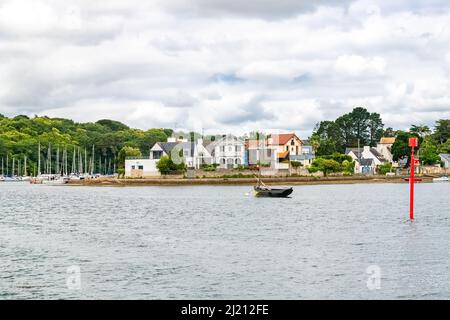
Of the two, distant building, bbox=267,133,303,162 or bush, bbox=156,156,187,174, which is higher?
distant building, bbox=267,133,303,162

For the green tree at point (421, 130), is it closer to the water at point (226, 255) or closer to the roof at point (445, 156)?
the roof at point (445, 156)

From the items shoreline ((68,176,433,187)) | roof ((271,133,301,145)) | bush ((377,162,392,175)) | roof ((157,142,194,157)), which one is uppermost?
roof ((271,133,301,145))

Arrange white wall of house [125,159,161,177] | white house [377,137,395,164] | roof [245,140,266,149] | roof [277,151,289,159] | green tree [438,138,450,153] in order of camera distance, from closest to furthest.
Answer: white wall of house [125,159,161,177], roof [245,140,266,149], roof [277,151,289,159], white house [377,137,395,164], green tree [438,138,450,153]

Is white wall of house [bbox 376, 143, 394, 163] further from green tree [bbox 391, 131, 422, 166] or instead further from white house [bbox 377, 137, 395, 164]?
green tree [bbox 391, 131, 422, 166]

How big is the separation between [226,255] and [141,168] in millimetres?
95447

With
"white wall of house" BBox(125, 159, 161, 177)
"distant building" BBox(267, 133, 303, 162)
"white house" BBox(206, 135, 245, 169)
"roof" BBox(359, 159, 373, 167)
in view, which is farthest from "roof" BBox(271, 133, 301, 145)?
"white wall of house" BBox(125, 159, 161, 177)

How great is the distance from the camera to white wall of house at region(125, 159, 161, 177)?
124750 millimetres

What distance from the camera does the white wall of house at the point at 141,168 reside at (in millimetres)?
124750

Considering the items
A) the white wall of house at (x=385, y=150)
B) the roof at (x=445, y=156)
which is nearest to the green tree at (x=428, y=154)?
the roof at (x=445, y=156)

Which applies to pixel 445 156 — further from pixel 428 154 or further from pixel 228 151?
pixel 228 151

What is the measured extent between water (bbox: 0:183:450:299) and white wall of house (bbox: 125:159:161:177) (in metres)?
64.0

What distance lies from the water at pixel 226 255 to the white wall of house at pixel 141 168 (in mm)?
64008

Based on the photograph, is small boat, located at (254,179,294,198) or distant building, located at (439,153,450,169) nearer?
small boat, located at (254,179,294,198)
